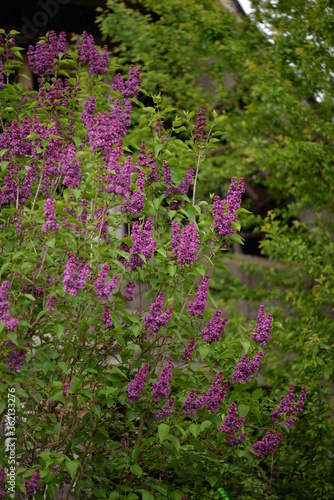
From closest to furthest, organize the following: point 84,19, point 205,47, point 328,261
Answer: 1. point 328,261
2. point 205,47
3. point 84,19

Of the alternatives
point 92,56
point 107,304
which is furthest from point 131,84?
point 107,304

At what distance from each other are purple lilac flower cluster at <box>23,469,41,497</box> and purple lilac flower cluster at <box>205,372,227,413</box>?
92 centimetres

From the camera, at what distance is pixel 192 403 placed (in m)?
4.18

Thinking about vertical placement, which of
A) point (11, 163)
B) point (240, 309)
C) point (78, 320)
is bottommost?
point (240, 309)

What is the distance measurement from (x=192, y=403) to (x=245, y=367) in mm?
328

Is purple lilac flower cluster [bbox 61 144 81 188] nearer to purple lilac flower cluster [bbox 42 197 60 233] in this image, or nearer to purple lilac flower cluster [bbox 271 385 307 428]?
purple lilac flower cluster [bbox 42 197 60 233]

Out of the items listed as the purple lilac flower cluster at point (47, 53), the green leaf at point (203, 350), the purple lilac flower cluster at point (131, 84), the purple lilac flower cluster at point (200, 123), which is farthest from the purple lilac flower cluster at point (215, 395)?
the purple lilac flower cluster at point (47, 53)

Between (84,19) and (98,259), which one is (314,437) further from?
(84,19)

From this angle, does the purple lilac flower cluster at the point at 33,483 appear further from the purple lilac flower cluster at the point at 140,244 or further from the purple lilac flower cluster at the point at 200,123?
the purple lilac flower cluster at the point at 200,123

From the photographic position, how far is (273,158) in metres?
8.15

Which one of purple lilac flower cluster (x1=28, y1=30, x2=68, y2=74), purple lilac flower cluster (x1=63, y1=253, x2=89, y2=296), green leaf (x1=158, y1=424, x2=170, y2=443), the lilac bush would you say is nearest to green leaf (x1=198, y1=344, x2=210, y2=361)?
the lilac bush

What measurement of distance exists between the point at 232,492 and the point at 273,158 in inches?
128

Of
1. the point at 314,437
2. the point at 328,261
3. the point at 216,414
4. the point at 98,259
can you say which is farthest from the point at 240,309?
the point at 98,259

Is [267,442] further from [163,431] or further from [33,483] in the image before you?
[33,483]
